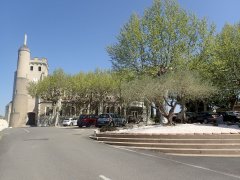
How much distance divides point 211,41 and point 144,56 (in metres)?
6.97

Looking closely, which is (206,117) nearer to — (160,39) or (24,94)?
(160,39)

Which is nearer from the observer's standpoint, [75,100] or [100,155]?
[100,155]

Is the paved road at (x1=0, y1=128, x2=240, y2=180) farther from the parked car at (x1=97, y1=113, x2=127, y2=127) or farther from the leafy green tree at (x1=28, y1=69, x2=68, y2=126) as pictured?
the leafy green tree at (x1=28, y1=69, x2=68, y2=126)

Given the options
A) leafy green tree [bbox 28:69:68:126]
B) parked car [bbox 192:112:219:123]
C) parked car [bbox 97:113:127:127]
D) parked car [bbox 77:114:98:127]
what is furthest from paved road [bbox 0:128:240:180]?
leafy green tree [bbox 28:69:68:126]

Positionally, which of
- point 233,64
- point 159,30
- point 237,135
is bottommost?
point 237,135

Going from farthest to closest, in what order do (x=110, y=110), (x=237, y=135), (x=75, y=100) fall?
(x=110, y=110), (x=75, y=100), (x=237, y=135)

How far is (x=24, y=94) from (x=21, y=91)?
1287 millimetres

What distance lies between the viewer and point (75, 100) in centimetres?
Result: 6475

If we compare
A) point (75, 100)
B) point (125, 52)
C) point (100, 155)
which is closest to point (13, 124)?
point (75, 100)

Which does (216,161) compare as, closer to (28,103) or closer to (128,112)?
(128,112)

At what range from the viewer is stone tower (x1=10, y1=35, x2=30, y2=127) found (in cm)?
8688

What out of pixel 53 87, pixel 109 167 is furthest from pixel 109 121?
pixel 53 87

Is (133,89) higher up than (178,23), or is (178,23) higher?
(178,23)

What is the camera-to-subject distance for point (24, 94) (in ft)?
299
